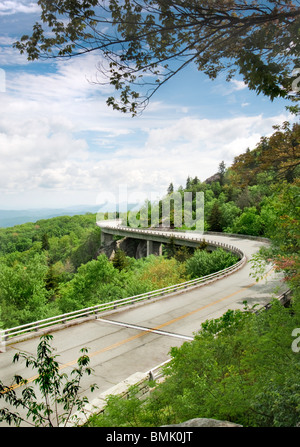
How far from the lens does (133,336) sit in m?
13.8

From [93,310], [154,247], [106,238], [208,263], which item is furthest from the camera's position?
[106,238]

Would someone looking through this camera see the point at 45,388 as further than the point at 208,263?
No

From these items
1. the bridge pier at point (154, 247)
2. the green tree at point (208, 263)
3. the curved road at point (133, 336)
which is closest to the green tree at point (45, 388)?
the curved road at point (133, 336)

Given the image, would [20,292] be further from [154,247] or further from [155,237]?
[154,247]

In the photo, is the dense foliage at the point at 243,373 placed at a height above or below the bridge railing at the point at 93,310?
above

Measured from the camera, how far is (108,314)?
1706 centimetres

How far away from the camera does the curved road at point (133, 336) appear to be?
10.6 metres

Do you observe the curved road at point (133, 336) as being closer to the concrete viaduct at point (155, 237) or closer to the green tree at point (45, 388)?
the green tree at point (45, 388)

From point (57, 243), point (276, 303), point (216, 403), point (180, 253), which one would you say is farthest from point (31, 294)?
point (57, 243)

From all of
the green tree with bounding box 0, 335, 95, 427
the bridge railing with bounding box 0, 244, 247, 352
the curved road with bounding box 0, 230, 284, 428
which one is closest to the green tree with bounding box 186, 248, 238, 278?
the bridge railing with bounding box 0, 244, 247, 352

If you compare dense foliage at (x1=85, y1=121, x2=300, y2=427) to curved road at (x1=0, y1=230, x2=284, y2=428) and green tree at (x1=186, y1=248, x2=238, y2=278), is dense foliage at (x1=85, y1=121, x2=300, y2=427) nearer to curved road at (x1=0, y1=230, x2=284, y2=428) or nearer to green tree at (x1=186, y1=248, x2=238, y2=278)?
curved road at (x1=0, y1=230, x2=284, y2=428)

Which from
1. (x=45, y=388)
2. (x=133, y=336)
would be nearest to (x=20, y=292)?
(x=133, y=336)

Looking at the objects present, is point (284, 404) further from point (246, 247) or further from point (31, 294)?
point (246, 247)
